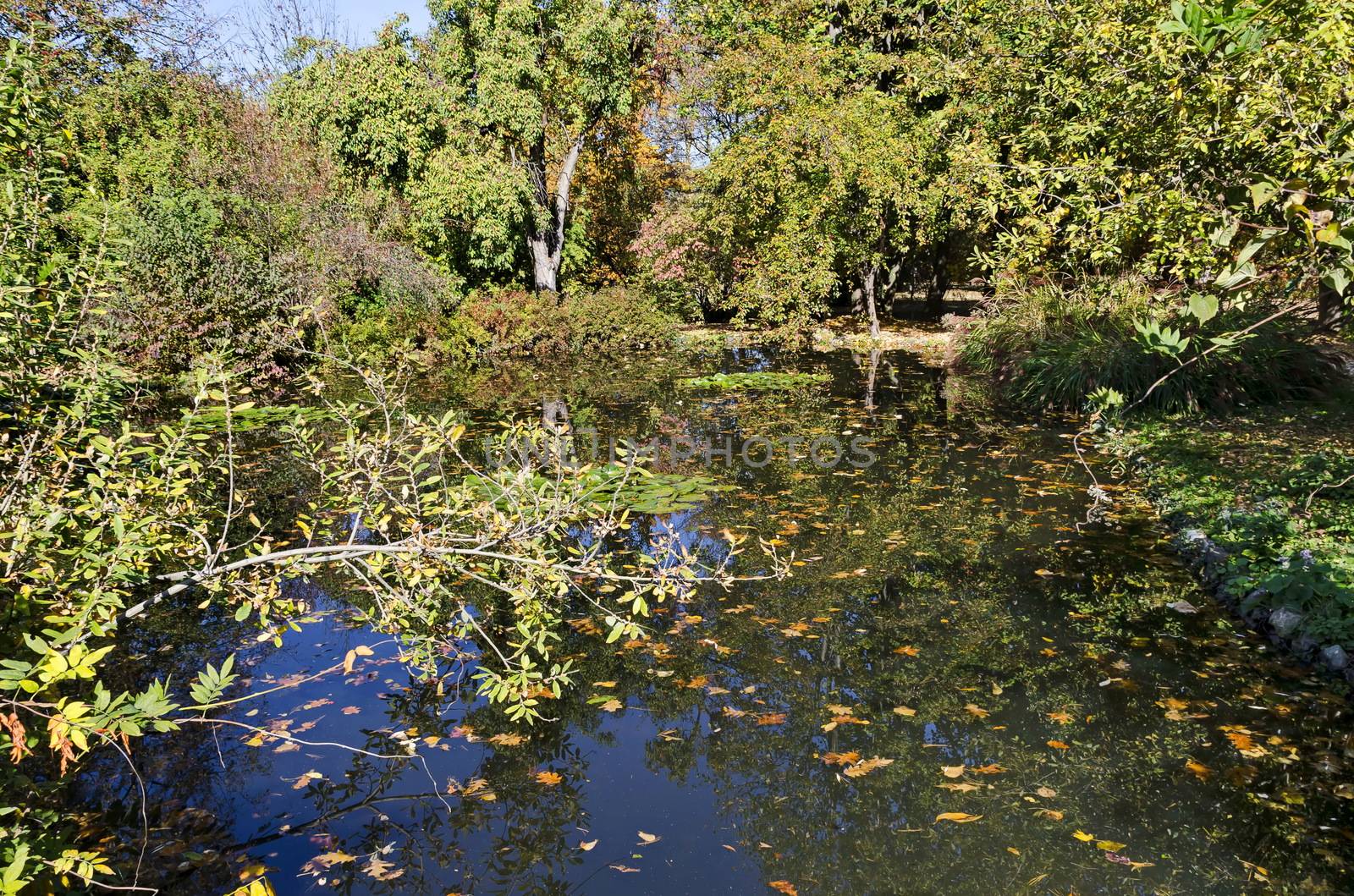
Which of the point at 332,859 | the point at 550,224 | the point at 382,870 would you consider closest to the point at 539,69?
the point at 550,224

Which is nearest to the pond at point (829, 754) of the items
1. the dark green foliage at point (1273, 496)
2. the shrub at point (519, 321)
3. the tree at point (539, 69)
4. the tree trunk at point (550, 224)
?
the dark green foliage at point (1273, 496)

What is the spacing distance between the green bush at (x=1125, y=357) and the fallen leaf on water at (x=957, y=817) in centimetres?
758

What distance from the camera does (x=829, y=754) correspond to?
482 cm

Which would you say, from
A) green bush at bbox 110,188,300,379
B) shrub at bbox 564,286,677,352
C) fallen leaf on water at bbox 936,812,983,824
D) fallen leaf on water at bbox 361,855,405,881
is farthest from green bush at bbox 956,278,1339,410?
green bush at bbox 110,188,300,379

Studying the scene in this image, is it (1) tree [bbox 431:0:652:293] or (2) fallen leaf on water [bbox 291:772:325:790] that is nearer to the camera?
(2) fallen leaf on water [bbox 291:772:325:790]

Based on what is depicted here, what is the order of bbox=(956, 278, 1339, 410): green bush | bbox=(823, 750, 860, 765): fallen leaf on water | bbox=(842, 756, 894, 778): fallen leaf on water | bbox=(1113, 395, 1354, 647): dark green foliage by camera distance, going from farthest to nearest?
bbox=(956, 278, 1339, 410): green bush < bbox=(1113, 395, 1354, 647): dark green foliage < bbox=(823, 750, 860, 765): fallen leaf on water < bbox=(842, 756, 894, 778): fallen leaf on water

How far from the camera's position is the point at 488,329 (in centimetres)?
2314

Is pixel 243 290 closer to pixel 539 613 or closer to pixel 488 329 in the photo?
pixel 488 329

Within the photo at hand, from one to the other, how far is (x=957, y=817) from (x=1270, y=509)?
4.79 metres

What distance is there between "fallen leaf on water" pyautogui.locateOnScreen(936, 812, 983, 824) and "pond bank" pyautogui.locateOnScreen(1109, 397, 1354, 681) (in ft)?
7.85

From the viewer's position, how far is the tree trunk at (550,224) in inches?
1007

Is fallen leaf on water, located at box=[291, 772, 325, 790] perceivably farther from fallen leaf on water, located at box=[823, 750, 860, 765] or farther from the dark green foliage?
the dark green foliage

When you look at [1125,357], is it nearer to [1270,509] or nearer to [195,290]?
[1270,509]

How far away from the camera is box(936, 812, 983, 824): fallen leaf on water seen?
13.8 feet
